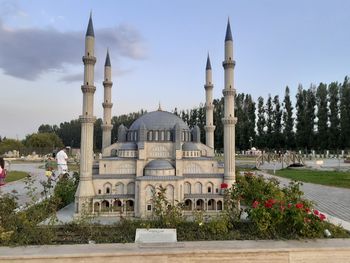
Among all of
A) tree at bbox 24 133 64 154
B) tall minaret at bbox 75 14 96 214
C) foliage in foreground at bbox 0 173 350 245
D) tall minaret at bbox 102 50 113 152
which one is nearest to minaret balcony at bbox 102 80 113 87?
tall minaret at bbox 102 50 113 152

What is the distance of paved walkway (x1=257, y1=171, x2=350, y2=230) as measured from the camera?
1183 cm

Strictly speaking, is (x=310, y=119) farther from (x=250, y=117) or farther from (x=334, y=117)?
(x=250, y=117)

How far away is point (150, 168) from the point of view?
13406 mm

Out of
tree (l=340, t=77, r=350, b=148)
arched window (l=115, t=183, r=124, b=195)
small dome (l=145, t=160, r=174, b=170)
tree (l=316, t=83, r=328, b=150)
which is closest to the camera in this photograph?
small dome (l=145, t=160, r=174, b=170)

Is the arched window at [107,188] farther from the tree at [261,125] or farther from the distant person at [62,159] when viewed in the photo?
the tree at [261,125]

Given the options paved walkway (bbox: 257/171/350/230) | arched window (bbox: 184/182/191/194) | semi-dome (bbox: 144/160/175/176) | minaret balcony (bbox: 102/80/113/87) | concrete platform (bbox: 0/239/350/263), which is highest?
minaret balcony (bbox: 102/80/113/87)

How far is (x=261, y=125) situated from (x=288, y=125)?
507cm

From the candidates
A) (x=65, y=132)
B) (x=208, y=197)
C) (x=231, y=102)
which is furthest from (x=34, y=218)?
(x=65, y=132)

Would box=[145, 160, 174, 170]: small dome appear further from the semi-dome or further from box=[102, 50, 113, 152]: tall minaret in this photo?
box=[102, 50, 113, 152]: tall minaret

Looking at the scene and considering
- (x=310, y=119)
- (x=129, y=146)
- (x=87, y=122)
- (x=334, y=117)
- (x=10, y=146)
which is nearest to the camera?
(x=87, y=122)

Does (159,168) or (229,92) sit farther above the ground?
(229,92)

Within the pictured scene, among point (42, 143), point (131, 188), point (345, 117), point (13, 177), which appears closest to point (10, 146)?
point (42, 143)

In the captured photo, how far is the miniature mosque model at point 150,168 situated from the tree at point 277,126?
41437 mm

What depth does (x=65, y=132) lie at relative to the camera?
4018 inches
